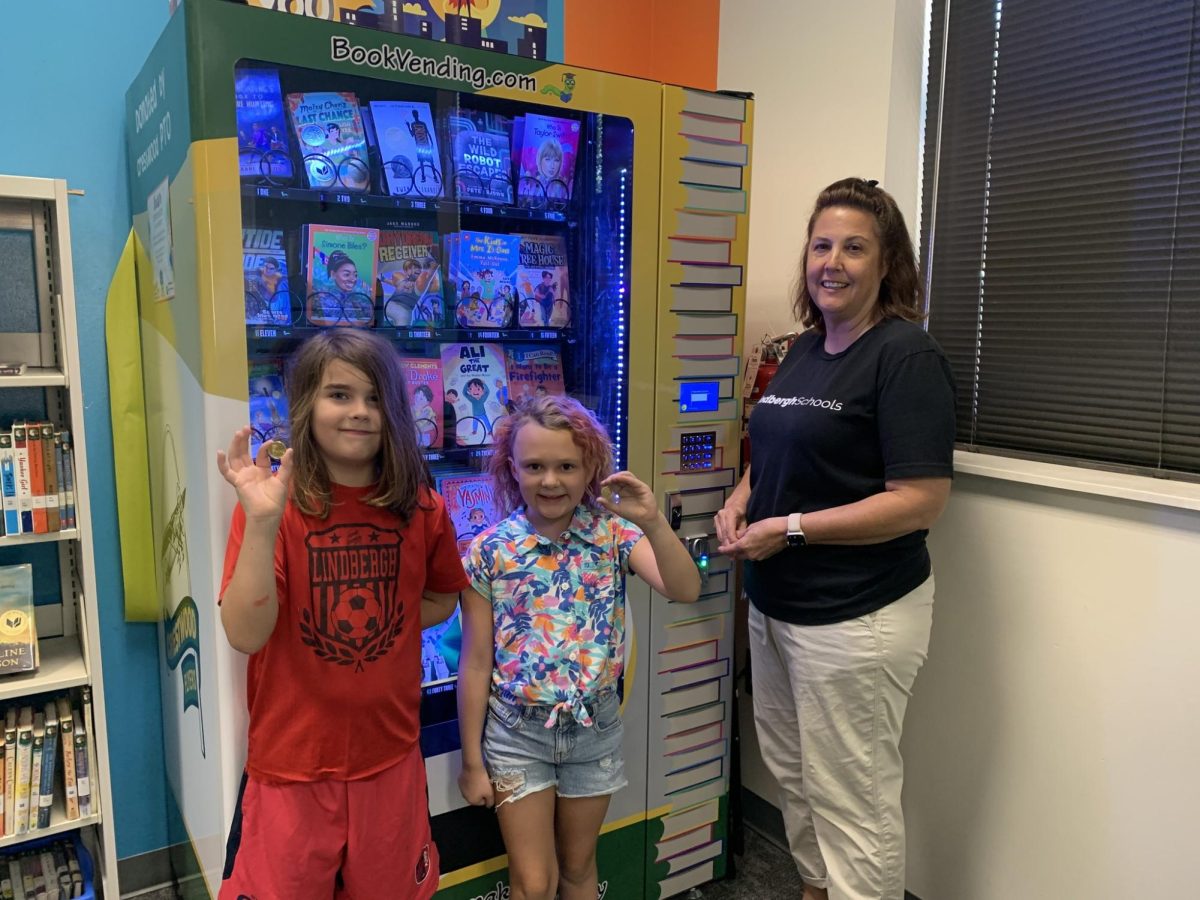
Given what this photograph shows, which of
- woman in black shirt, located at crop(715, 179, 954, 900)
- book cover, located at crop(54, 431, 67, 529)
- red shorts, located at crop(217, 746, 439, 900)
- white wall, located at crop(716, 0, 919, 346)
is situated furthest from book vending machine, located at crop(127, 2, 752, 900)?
white wall, located at crop(716, 0, 919, 346)

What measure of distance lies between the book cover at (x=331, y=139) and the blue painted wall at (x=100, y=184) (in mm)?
739

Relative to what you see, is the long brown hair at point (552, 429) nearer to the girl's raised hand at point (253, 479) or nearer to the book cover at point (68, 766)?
the girl's raised hand at point (253, 479)

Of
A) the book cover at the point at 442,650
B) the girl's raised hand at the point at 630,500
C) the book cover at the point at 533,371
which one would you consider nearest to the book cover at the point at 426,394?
the book cover at the point at 533,371

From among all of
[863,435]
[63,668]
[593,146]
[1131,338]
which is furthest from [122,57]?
[1131,338]

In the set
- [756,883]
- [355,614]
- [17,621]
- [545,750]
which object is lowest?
[756,883]

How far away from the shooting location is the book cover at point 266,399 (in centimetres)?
178

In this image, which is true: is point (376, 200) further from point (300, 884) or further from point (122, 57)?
point (300, 884)

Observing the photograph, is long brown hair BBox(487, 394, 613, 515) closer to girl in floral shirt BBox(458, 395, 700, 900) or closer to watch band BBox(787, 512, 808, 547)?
girl in floral shirt BBox(458, 395, 700, 900)

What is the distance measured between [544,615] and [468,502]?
44cm

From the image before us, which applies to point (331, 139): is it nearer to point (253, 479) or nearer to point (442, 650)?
point (253, 479)

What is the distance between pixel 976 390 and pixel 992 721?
0.85 m

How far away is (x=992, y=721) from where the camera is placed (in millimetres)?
2154

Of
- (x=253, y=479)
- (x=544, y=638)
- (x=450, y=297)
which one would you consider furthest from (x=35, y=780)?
(x=450, y=297)

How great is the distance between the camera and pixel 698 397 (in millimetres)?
2215
